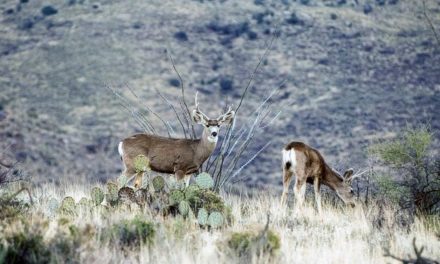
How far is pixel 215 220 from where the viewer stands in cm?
Answer: 973

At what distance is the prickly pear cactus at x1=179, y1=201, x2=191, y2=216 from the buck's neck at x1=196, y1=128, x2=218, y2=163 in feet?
10.0

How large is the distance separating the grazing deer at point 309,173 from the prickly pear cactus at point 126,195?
4111 millimetres

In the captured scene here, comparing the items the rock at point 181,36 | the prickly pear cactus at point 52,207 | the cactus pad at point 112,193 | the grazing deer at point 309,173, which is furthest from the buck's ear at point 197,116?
the rock at point 181,36

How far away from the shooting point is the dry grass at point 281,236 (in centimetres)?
790

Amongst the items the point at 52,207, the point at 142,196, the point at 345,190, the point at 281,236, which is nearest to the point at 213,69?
the point at 345,190

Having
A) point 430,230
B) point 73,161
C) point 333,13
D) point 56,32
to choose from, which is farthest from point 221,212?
point 333,13

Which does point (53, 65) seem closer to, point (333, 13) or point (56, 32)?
point (56, 32)

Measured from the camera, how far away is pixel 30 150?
48.0m

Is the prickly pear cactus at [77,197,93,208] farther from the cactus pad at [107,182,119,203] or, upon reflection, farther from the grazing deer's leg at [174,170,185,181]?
the grazing deer's leg at [174,170,185,181]

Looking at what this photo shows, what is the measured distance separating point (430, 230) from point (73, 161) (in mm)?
38723

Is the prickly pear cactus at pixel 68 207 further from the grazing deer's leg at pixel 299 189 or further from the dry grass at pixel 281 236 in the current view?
the grazing deer's leg at pixel 299 189

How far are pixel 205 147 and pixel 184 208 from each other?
326cm

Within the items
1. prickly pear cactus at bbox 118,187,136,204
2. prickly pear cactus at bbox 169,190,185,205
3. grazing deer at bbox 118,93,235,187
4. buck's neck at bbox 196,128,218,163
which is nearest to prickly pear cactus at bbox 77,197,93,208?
prickly pear cactus at bbox 118,187,136,204

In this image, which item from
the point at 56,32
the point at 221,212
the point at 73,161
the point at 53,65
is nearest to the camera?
the point at 221,212
